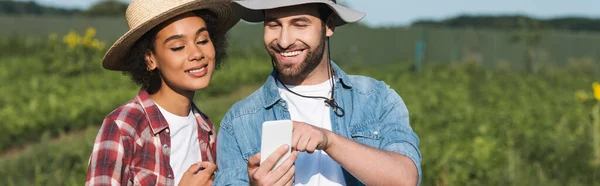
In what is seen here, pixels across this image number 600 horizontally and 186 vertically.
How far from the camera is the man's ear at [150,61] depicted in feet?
9.48

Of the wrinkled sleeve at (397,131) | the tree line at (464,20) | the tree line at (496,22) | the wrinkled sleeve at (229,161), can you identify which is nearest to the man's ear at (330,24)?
the wrinkled sleeve at (397,131)

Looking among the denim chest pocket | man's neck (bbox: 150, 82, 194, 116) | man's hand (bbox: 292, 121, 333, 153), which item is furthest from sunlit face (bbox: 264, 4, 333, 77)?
man's neck (bbox: 150, 82, 194, 116)

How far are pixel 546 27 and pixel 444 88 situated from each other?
7.48 meters

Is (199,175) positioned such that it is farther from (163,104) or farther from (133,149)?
(163,104)

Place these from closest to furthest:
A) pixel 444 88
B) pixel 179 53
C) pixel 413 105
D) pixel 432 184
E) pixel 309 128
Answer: pixel 309 128
pixel 179 53
pixel 432 184
pixel 413 105
pixel 444 88

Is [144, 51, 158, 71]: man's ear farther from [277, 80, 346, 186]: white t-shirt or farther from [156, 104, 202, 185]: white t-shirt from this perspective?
[277, 80, 346, 186]: white t-shirt

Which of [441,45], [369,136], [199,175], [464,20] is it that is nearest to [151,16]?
[199,175]

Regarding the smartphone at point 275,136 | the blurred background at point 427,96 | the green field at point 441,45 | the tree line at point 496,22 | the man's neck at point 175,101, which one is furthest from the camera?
the tree line at point 496,22

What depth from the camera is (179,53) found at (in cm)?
277

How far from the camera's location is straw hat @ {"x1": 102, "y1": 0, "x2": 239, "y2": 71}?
2.74 meters

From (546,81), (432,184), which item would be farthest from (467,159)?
(546,81)

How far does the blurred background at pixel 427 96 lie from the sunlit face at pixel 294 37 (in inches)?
31.4

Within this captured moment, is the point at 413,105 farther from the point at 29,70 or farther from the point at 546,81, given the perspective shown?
the point at 29,70

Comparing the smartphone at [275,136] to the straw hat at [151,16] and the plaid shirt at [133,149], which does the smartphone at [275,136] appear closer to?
the plaid shirt at [133,149]
